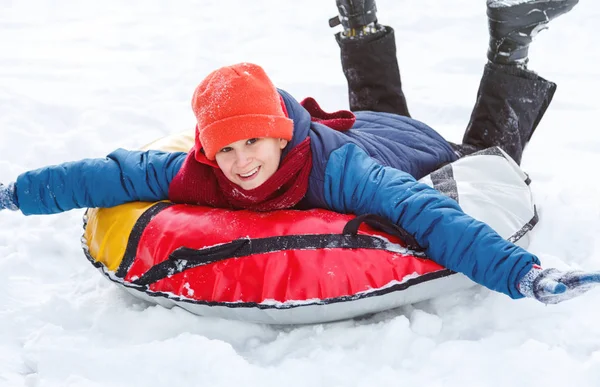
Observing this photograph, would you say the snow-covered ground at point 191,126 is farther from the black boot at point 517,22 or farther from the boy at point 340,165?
the black boot at point 517,22

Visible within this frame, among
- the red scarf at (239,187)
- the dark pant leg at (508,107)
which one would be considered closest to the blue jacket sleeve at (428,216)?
the red scarf at (239,187)

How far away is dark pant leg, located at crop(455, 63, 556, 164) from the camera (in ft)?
9.97

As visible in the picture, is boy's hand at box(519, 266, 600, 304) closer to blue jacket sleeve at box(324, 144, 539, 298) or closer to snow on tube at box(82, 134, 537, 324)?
blue jacket sleeve at box(324, 144, 539, 298)

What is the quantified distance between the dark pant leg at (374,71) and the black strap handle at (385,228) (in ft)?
4.43

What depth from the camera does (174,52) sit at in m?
5.88

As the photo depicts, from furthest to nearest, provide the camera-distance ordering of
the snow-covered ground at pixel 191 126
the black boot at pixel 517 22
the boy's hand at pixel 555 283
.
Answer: the black boot at pixel 517 22 < the snow-covered ground at pixel 191 126 < the boy's hand at pixel 555 283

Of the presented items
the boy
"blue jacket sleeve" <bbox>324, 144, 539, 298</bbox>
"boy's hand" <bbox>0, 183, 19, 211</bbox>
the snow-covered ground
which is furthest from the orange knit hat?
"boy's hand" <bbox>0, 183, 19, 211</bbox>

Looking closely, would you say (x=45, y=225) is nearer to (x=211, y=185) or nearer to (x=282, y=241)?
(x=211, y=185)

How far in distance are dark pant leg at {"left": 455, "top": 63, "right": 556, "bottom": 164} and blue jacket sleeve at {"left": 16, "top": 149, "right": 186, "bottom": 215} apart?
1.41m

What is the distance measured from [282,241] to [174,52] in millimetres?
4051

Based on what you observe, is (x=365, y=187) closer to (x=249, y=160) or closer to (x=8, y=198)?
(x=249, y=160)

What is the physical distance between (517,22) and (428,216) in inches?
48.1

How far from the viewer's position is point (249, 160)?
233cm

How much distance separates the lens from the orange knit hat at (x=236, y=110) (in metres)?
2.29
